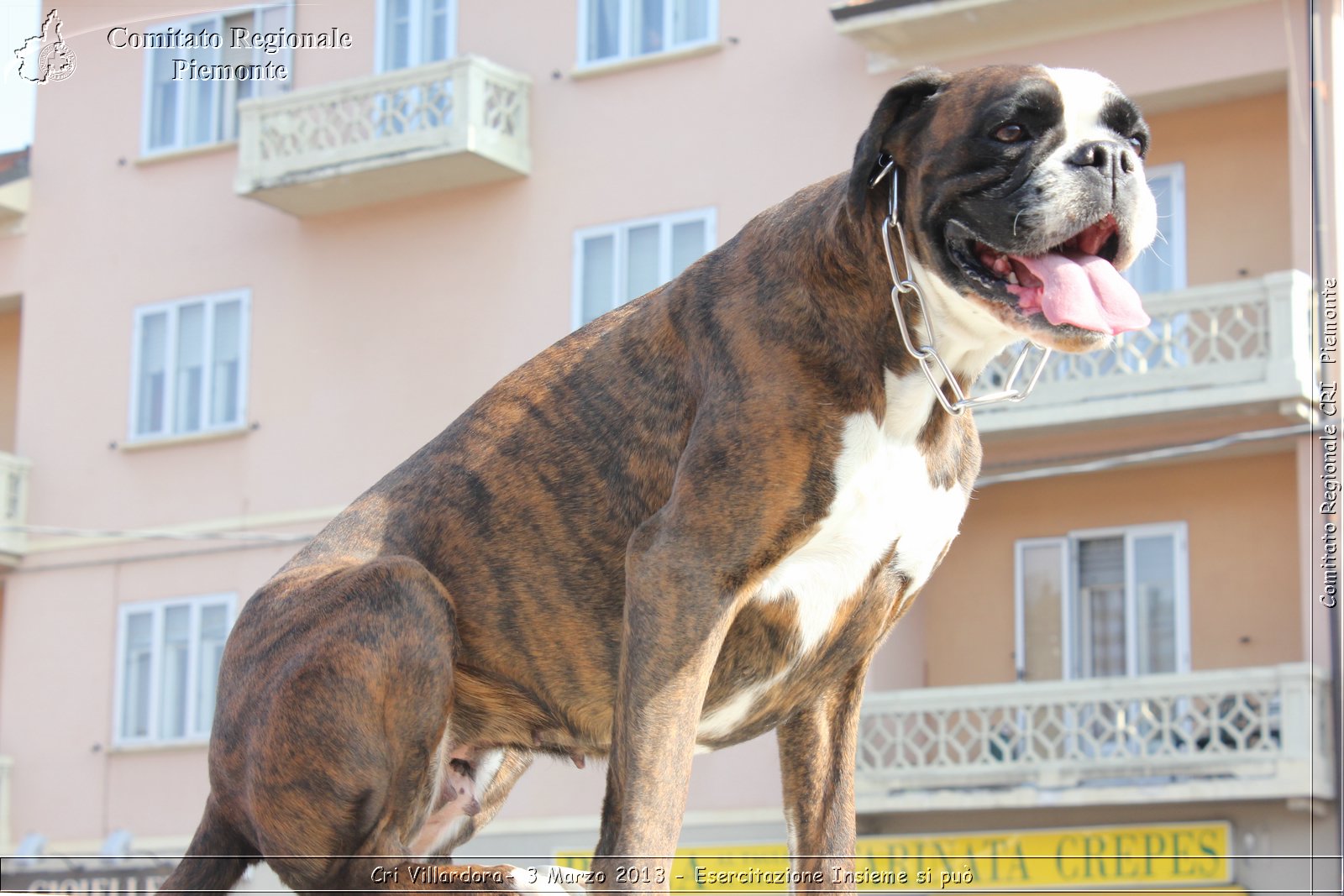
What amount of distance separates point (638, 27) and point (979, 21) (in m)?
4.93

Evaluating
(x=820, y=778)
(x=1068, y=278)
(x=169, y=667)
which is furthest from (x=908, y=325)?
(x=169, y=667)

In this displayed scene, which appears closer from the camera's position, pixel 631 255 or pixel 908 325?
pixel 908 325

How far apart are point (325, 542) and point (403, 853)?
2.99ft

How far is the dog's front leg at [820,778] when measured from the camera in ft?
16.6

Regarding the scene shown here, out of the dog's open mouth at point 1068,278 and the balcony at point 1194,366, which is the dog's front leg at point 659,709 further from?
the balcony at point 1194,366

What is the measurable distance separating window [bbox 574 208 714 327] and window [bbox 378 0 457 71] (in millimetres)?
3413

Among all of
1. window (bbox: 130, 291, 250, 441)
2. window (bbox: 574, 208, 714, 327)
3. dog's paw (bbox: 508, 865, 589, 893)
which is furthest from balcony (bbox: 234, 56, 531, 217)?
dog's paw (bbox: 508, 865, 589, 893)

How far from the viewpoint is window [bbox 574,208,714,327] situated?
23.2 metres

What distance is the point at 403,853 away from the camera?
4.75 meters

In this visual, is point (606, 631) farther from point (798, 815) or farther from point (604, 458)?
point (798, 815)

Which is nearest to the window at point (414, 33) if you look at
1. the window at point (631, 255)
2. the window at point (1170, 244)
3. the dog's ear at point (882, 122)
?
the window at point (631, 255)

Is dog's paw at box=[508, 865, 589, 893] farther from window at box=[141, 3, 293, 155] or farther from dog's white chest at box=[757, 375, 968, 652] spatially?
window at box=[141, 3, 293, 155]

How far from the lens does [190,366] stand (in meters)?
26.4

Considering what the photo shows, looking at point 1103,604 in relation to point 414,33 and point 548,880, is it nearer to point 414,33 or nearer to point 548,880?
point 414,33
